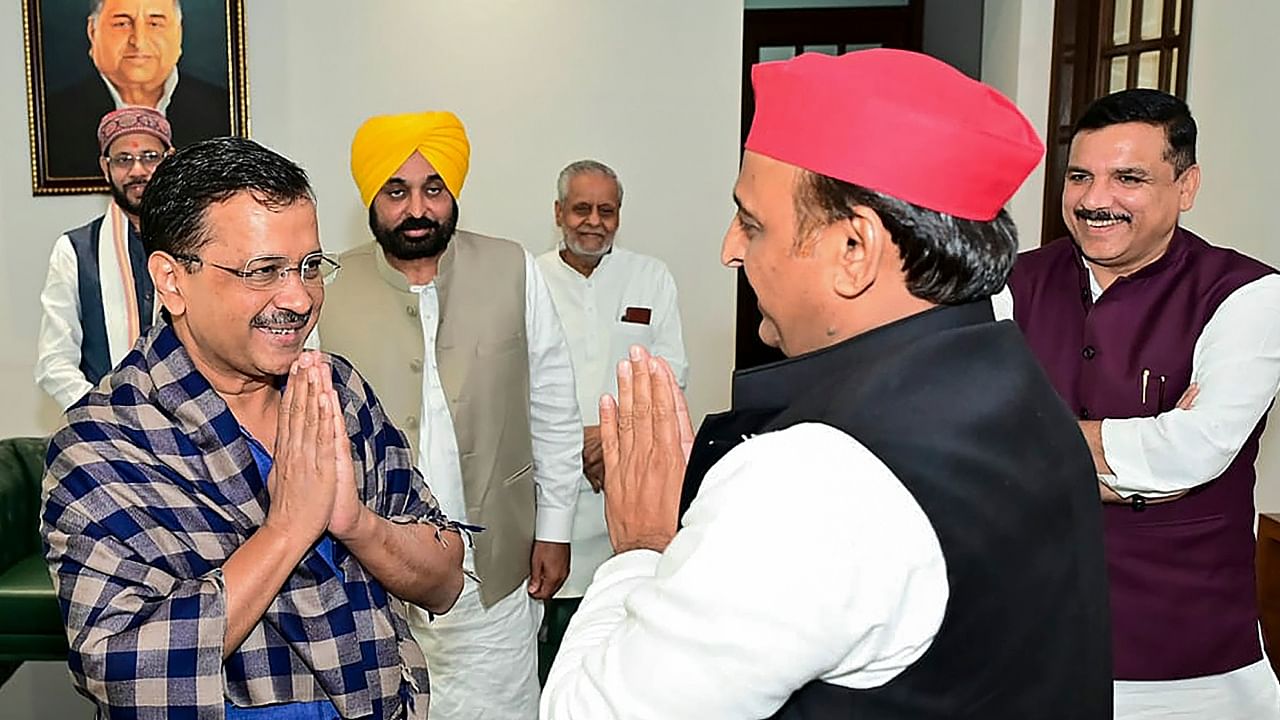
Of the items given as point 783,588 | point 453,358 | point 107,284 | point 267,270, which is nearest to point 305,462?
point 267,270

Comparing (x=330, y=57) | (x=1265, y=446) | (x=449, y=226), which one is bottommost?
(x=1265, y=446)

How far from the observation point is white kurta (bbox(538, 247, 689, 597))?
405 cm

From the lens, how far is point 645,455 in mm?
1336

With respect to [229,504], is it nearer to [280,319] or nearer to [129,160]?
[280,319]

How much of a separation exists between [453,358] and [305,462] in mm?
1323

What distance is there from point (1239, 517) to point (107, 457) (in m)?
2.02

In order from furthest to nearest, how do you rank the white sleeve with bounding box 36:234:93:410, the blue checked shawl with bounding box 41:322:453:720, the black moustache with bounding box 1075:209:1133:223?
the white sleeve with bounding box 36:234:93:410
the black moustache with bounding box 1075:209:1133:223
the blue checked shawl with bounding box 41:322:453:720

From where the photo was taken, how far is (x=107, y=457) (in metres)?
1.53

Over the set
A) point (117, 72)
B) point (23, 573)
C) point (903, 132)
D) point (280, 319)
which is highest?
point (117, 72)

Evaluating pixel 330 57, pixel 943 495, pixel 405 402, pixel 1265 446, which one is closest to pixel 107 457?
pixel 943 495

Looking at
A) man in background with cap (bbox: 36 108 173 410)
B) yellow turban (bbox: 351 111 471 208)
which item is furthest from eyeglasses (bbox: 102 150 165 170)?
yellow turban (bbox: 351 111 471 208)

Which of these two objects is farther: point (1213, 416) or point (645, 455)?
point (1213, 416)

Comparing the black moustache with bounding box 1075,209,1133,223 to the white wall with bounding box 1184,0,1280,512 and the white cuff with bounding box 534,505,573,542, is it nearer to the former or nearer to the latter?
the white wall with bounding box 1184,0,1280,512

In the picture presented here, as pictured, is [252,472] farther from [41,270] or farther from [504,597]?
[41,270]
